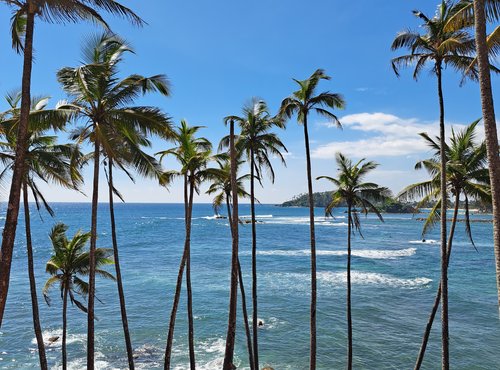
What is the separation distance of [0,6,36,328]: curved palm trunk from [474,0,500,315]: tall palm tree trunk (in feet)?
33.2

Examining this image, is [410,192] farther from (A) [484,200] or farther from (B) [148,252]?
(B) [148,252]

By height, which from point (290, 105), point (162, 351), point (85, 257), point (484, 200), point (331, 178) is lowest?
point (162, 351)

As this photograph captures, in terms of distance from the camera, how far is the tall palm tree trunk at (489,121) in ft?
24.8

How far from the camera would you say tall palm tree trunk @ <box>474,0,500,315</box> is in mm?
7551

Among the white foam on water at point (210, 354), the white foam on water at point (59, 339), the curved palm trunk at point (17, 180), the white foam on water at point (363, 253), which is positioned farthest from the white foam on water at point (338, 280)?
the curved palm trunk at point (17, 180)

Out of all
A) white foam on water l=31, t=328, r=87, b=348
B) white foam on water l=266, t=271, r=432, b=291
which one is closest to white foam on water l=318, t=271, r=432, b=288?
white foam on water l=266, t=271, r=432, b=291

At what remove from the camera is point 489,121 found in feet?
25.7

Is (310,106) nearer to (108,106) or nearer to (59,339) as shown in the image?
(108,106)

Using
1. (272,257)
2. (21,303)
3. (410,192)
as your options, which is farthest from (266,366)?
(272,257)

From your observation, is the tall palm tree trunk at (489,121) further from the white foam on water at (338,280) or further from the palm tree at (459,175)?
the white foam on water at (338,280)

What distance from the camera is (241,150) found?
16.9 metres

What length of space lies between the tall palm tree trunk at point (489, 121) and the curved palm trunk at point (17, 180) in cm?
1013

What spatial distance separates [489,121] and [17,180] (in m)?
10.5

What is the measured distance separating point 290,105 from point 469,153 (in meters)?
7.93
